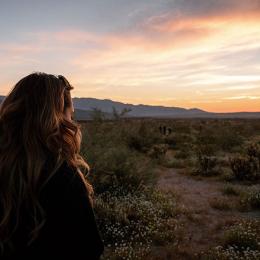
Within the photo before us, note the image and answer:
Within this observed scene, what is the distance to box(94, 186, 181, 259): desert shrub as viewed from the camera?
687cm

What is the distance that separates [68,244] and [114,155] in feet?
26.4

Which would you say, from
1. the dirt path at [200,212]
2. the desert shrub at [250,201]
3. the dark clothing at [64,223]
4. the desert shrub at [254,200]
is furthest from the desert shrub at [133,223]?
the dark clothing at [64,223]

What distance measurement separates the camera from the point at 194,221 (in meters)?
8.70

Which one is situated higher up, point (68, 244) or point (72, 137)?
point (72, 137)

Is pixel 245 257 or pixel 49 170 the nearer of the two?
pixel 49 170

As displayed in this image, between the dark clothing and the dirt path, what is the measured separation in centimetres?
474

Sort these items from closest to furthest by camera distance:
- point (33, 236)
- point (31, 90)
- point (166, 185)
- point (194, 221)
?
point (33, 236)
point (31, 90)
point (194, 221)
point (166, 185)

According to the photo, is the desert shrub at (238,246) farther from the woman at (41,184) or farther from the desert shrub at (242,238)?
the woman at (41,184)

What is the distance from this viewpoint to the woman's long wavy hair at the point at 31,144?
7.60 ft

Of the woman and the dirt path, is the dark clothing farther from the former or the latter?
the dirt path

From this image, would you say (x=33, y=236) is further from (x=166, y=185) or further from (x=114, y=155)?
(x=166, y=185)

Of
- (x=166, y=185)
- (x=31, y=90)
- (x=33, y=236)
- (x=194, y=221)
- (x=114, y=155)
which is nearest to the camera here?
(x=33, y=236)

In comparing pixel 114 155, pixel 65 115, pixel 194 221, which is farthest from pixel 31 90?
pixel 114 155

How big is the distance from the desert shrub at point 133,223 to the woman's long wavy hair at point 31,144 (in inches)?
163
